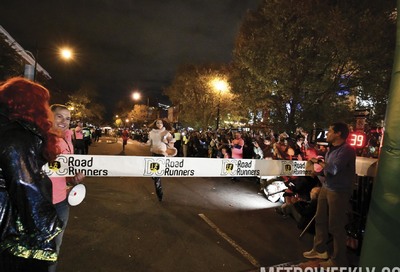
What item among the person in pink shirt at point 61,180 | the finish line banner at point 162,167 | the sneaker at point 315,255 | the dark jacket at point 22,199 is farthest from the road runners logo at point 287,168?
the dark jacket at point 22,199

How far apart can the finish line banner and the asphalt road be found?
108cm

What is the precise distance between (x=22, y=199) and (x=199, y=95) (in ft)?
Result: 103

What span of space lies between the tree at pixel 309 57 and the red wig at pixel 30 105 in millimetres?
12937

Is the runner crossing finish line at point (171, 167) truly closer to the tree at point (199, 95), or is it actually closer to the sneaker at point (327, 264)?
the sneaker at point (327, 264)

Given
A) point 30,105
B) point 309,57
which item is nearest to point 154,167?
point 30,105

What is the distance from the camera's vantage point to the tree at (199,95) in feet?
97.2

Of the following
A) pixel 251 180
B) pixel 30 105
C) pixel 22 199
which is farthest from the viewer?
pixel 251 180

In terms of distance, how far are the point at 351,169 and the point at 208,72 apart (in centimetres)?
2726

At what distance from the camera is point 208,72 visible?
1190 inches

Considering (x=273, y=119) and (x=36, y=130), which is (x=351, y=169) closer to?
(x=36, y=130)

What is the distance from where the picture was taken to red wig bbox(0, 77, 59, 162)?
1673 millimetres

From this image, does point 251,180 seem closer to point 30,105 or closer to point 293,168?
point 293,168

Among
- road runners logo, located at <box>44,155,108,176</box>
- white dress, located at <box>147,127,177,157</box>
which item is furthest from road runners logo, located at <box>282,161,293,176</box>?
road runners logo, located at <box>44,155,108,176</box>

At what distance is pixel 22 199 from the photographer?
1488mm
